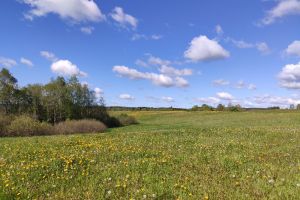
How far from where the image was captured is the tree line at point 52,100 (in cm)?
5588

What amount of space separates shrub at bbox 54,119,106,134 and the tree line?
6562 millimetres

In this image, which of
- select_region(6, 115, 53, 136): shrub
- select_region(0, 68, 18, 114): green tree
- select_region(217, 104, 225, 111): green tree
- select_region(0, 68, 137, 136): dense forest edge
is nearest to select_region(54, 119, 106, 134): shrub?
select_region(0, 68, 137, 136): dense forest edge

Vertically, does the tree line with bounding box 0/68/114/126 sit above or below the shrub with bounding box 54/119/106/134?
above

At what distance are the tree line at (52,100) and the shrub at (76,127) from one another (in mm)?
6562

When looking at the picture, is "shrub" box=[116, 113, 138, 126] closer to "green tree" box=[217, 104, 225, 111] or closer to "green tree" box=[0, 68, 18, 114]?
"green tree" box=[0, 68, 18, 114]

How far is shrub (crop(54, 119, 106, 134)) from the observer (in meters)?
47.0

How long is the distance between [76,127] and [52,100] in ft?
54.9

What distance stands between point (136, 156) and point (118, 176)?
3.24 meters

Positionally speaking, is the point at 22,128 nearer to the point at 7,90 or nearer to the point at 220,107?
the point at 7,90

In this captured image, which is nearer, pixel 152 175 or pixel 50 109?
pixel 152 175

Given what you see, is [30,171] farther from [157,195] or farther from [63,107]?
[63,107]

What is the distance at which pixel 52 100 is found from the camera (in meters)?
65.2

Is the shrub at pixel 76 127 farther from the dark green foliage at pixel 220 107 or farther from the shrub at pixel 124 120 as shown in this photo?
the dark green foliage at pixel 220 107

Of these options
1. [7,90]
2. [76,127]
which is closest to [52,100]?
[7,90]
